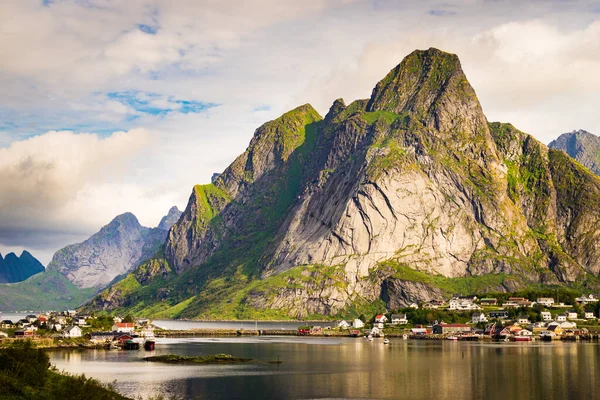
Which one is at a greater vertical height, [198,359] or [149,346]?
[198,359]

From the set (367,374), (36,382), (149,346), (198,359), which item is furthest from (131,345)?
(36,382)

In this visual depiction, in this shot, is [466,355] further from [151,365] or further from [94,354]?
[94,354]

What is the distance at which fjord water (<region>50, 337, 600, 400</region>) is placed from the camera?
10300cm

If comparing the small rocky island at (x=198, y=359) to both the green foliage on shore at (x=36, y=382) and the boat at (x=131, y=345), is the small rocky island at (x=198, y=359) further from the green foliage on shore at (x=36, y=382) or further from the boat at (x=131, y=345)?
the green foliage on shore at (x=36, y=382)

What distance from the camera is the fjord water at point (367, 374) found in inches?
4055

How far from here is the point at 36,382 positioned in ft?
278

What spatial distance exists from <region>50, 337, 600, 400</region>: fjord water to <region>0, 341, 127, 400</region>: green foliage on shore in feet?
53.5

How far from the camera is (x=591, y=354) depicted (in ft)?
524

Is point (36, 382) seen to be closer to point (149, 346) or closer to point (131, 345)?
point (149, 346)

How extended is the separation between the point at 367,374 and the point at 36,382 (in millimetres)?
59531

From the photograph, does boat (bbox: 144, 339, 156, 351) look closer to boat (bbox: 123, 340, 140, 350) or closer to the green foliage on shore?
boat (bbox: 123, 340, 140, 350)

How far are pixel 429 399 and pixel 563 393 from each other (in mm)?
19055

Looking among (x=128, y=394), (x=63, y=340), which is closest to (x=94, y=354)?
(x=63, y=340)

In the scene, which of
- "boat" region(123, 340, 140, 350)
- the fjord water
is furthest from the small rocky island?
"boat" region(123, 340, 140, 350)
